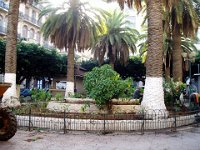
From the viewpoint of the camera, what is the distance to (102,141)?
31.4ft

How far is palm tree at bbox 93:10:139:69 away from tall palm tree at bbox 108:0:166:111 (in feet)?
60.7

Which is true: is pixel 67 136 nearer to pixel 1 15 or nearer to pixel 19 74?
pixel 19 74

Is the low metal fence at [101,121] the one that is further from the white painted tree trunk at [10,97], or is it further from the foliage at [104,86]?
the white painted tree trunk at [10,97]

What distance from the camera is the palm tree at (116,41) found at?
32281mm

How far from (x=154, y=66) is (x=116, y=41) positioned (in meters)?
19.2

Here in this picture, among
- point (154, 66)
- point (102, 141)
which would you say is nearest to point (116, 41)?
point (154, 66)

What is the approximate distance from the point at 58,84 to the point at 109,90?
29.7m

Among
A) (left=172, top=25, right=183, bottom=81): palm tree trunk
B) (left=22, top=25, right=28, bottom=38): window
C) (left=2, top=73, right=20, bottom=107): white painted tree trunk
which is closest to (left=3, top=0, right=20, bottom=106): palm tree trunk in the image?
(left=2, top=73, right=20, bottom=107): white painted tree trunk

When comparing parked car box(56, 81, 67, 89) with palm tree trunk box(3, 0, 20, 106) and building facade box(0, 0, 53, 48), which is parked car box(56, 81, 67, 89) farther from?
palm tree trunk box(3, 0, 20, 106)

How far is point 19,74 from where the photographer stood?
1252 inches

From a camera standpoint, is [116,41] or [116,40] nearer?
[116,40]

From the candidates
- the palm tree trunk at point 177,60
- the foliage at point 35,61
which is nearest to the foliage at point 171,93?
the palm tree trunk at point 177,60

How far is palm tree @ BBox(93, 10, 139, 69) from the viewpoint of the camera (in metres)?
32.3

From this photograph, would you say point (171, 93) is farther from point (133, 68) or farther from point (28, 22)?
point (28, 22)
